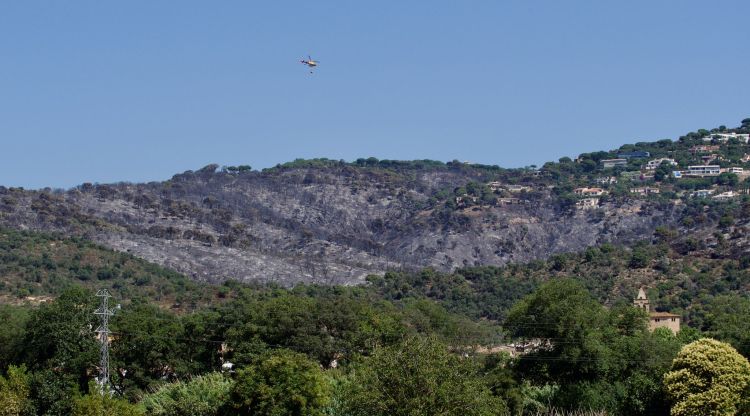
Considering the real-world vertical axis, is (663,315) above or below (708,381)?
below

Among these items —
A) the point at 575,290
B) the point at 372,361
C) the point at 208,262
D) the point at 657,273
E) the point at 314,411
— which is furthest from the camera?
the point at 208,262

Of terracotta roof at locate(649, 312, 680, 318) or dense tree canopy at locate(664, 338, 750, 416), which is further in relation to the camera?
terracotta roof at locate(649, 312, 680, 318)

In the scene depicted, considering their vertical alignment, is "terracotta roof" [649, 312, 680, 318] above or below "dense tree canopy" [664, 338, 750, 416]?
below

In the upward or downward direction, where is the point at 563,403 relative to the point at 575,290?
downward

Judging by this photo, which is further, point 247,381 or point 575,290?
point 575,290

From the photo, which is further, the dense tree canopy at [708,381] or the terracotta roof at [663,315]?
the terracotta roof at [663,315]

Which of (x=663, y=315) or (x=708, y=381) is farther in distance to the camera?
(x=663, y=315)

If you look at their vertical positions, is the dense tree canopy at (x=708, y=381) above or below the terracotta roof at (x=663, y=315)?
above

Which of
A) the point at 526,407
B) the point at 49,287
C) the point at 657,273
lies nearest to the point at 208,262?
the point at 49,287

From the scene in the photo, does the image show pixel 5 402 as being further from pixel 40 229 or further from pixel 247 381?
pixel 40 229

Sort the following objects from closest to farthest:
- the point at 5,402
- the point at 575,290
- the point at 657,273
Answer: the point at 5,402
the point at 575,290
the point at 657,273
